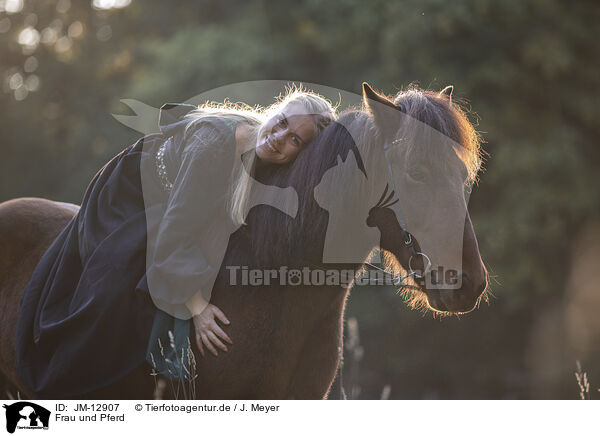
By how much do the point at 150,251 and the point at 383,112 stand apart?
125 cm

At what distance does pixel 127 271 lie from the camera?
2459mm

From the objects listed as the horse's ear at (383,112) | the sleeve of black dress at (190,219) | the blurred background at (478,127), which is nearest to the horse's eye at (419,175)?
the horse's ear at (383,112)

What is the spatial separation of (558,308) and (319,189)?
9.12 metres

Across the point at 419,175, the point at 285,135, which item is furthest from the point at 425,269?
the point at 285,135

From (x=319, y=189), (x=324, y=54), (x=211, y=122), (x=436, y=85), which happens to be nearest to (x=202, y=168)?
(x=211, y=122)

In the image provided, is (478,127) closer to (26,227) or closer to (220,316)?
(26,227)

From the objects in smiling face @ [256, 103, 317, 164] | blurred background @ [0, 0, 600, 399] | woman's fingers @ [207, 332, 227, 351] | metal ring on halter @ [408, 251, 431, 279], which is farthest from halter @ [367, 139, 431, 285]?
blurred background @ [0, 0, 600, 399]

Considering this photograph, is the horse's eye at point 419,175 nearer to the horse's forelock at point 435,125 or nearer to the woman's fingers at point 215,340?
the horse's forelock at point 435,125

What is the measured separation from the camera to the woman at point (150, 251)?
2320 millimetres

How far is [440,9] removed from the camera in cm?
873

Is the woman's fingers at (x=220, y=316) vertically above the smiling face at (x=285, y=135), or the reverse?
the smiling face at (x=285, y=135)

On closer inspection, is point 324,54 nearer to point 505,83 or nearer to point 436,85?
point 436,85
